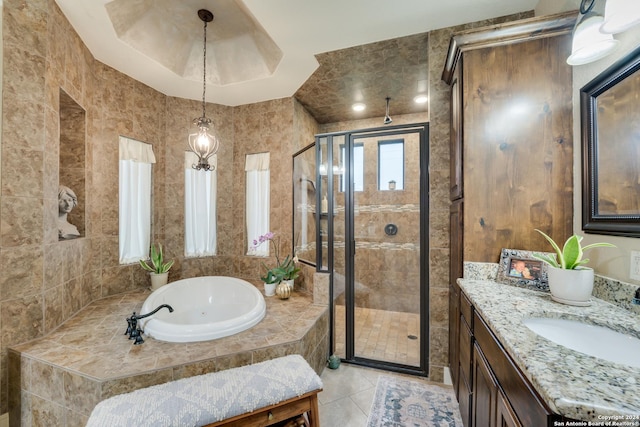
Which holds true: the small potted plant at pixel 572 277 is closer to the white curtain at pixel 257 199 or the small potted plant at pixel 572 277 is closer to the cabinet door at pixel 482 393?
the cabinet door at pixel 482 393

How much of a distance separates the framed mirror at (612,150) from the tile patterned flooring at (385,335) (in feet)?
5.31

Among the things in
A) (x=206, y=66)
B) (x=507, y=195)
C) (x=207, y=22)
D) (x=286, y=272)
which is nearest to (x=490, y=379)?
(x=507, y=195)

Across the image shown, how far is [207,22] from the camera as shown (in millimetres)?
2402

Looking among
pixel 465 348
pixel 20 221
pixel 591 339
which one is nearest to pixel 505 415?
pixel 591 339

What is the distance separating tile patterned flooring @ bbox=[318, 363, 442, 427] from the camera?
5.49ft

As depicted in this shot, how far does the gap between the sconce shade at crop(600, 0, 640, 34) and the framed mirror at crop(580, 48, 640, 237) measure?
0.17 m

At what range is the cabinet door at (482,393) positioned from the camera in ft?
3.07

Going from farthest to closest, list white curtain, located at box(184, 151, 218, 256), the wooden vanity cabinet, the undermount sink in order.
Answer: white curtain, located at box(184, 151, 218, 256) → the undermount sink → the wooden vanity cabinet

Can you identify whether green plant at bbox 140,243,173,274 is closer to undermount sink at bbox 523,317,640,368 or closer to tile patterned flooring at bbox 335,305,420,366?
tile patterned flooring at bbox 335,305,420,366

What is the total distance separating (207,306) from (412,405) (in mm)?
2161

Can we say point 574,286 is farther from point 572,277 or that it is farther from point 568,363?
point 568,363

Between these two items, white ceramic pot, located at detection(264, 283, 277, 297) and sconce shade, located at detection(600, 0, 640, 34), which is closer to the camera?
sconce shade, located at detection(600, 0, 640, 34)

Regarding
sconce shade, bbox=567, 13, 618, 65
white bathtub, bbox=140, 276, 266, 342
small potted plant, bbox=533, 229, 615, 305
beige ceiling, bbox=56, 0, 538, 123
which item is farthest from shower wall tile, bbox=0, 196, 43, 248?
sconce shade, bbox=567, 13, 618, 65

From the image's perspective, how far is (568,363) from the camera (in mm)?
644
